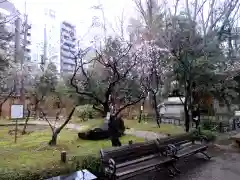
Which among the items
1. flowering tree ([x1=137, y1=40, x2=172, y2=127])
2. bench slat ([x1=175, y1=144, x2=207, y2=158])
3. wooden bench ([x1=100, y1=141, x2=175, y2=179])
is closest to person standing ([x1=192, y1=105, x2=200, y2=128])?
flowering tree ([x1=137, y1=40, x2=172, y2=127])

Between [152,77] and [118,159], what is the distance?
405 inches

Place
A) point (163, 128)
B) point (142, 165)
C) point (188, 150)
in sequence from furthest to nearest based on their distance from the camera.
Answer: point (163, 128) < point (188, 150) < point (142, 165)

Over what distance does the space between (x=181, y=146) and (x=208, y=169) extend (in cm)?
135

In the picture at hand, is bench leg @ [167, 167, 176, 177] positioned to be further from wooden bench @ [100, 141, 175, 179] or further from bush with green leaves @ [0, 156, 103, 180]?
bush with green leaves @ [0, 156, 103, 180]

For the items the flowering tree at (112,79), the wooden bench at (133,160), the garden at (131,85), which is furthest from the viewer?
the flowering tree at (112,79)

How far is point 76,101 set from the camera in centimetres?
2211

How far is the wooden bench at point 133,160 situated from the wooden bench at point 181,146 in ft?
0.61

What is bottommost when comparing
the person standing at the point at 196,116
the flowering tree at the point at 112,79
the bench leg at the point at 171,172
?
the bench leg at the point at 171,172

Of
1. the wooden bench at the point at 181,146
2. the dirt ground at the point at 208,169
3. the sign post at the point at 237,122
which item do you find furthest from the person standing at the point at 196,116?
the wooden bench at the point at 181,146

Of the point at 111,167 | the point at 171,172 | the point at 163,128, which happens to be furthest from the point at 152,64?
the point at 111,167

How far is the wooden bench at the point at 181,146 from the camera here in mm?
7095

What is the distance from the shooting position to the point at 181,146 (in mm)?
8461

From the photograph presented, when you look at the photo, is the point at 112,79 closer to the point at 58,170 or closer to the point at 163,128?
the point at 163,128

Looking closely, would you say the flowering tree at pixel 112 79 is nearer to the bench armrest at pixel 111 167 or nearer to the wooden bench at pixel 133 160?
the wooden bench at pixel 133 160
